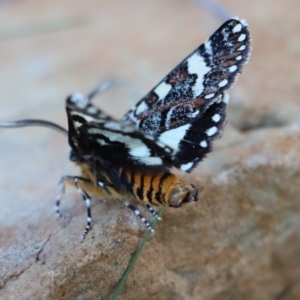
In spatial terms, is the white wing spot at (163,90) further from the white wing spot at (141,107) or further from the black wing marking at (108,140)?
the black wing marking at (108,140)

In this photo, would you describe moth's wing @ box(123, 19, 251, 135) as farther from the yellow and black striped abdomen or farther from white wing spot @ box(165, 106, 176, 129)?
the yellow and black striped abdomen

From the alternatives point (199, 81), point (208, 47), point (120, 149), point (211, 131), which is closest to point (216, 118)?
point (211, 131)

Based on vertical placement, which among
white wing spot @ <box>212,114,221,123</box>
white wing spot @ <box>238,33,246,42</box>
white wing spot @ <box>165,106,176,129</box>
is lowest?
white wing spot @ <box>212,114,221,123</box>

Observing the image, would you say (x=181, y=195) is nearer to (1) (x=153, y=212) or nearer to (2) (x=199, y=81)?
(1) (x=153, y=212)

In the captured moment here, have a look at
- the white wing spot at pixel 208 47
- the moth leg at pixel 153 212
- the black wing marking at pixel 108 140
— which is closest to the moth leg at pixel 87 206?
the black wing marking at pixel 108 140

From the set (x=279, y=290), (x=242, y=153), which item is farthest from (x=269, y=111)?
(x=279, y=290)

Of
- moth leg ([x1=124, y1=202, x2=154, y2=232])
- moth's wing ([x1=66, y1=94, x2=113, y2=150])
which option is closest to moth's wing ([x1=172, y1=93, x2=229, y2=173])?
moth leg ([x1=124, y1=202, x2=154, y2=232])

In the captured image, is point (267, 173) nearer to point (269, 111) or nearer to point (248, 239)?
point (248, 239)

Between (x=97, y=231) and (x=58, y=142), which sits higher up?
(x=58, y=142)
